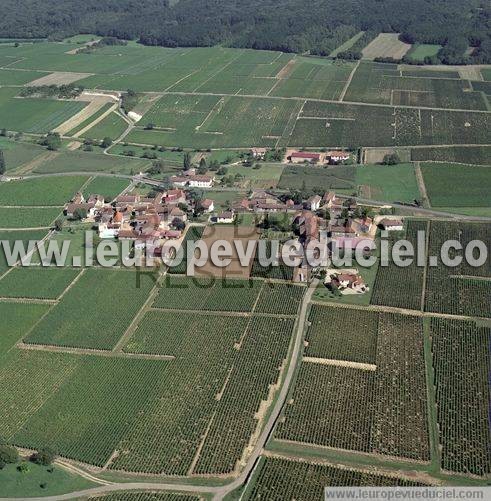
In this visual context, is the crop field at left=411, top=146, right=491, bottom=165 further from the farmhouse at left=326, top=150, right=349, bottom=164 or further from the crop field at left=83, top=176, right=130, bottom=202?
the crop field at left=83, top=176, right=130, bottom=202

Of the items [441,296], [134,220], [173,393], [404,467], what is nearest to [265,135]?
[134,220]

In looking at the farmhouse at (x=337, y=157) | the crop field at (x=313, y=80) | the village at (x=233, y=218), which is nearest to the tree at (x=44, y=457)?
the village at (x=233, y=218)

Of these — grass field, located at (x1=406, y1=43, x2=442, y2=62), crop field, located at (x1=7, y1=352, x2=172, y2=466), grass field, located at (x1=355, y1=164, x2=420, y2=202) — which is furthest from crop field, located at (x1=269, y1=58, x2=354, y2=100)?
crop field, located at (x1=7, y1=352, x2=172, y2=466)

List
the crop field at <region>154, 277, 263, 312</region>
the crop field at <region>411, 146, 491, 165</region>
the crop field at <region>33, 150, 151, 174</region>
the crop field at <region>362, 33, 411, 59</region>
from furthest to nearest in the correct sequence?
the crop field at <region>362, 33, 411, 59</region>, the crop field at <region>33, 150, 151, 174</region>, the crop field at <region>411, 146, 491, 165</region>, the crop field at <region>154, 277, 263, 312</region>

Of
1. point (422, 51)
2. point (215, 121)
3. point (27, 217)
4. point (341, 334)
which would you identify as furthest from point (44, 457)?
point (422, 51)

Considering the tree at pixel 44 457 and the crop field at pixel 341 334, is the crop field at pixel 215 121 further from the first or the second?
the tree at pixel 44 457

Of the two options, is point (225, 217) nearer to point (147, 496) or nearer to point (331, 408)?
point (331, 408)

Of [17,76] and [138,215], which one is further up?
[17,76]
